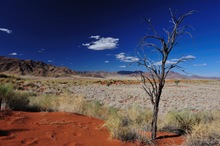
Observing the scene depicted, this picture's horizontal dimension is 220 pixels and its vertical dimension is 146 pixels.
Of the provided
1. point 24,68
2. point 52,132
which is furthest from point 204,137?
point 24,68

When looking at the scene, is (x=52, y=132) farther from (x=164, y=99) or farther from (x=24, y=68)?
(x=24, y=68)

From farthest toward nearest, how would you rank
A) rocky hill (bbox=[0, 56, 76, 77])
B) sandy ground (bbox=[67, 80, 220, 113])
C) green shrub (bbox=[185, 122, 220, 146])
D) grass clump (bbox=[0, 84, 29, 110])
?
rocky hill (bbox=[0, 56, 76, 77])
sandy ground (bbox=[67, 80, 220, 113])
grass clump (bbox=[0, 84, 29, 110])
green shrub (bbox=[185, 122, 220, 146])

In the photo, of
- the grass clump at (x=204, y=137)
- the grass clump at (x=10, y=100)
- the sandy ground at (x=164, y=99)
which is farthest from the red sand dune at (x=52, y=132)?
the sandy ground at (x=164, y=99)

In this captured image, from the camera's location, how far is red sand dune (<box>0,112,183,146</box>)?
206 inches

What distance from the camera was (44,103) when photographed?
1017cm

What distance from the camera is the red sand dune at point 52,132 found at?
523cm

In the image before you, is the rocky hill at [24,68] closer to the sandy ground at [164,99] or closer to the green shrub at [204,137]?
the sandy ground at [164,99]

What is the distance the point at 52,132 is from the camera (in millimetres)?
5938

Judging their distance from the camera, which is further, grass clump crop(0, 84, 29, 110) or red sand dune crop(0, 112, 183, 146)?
grass clump crop(0, 84, 29, 110)

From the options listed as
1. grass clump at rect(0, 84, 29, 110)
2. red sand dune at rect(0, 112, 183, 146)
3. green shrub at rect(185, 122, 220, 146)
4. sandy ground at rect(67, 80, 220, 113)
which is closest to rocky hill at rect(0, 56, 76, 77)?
sandy ground at rect(67, 80, 220, 113)

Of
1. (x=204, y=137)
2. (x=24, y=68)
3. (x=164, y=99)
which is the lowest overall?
(x=164, y=99)

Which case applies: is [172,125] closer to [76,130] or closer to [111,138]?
[111,138]

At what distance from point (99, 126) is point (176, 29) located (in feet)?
14.2

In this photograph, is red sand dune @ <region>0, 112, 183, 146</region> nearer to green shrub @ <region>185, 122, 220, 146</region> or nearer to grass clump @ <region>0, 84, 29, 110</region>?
green shrub @ <region>185, 122, 220, 146</region>
